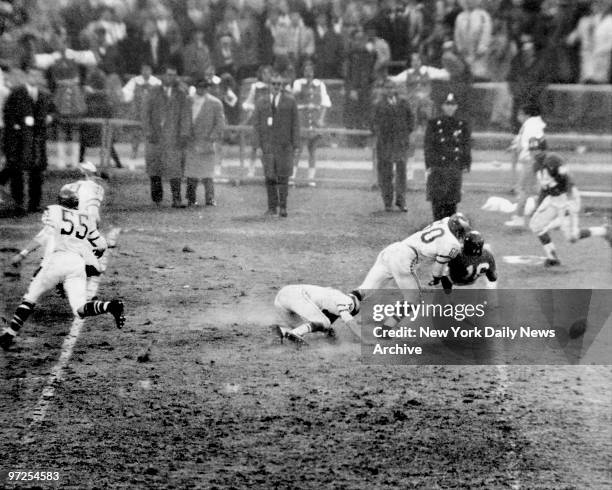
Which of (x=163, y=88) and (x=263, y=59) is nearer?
(x=163, y=88)

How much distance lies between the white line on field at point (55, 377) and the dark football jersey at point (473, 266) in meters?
3.12

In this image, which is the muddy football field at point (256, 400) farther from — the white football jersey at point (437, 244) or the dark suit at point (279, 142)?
the dark suit at point (279, 142)

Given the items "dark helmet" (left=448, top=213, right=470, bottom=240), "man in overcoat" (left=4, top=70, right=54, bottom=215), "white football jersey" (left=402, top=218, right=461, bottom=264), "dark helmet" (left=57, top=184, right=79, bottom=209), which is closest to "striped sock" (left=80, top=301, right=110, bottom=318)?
"dark helmet" (left=57, top=184, right=79, bottom=209)

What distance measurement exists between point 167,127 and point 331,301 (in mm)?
5677

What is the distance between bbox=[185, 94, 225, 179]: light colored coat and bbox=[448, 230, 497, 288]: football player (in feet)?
17.0

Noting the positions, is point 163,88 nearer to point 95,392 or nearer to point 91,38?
point 91,38

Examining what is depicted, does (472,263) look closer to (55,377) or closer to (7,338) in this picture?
(55,377)

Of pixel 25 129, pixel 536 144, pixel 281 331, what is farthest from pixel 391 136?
pixel 281 331

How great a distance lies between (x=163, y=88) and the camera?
1380 centimetres

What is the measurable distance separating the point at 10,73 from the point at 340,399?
299 inches

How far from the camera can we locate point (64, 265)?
860cm

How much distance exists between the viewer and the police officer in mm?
12109

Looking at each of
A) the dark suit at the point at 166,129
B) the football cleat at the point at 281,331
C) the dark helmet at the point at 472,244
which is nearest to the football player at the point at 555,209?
the dark helmet at the point at 472,244

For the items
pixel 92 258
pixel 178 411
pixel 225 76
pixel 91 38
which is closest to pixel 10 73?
pixel 91 38
